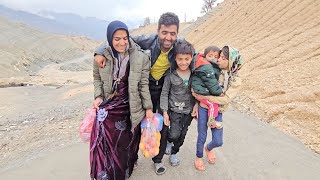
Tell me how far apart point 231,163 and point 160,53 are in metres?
1.63

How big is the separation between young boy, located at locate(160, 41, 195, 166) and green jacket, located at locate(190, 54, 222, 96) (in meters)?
0.07

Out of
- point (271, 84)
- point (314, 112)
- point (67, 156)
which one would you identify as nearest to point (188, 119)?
point (67, 156)

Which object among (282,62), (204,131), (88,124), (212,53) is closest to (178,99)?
(204,131)

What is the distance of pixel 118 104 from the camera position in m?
2.93

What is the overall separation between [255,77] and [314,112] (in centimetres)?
219

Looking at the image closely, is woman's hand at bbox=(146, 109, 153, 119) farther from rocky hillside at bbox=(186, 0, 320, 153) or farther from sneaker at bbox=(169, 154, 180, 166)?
rocky hillside at bbox=(186, 0, 320, 153)

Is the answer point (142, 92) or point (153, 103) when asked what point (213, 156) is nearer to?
point (153, 103)

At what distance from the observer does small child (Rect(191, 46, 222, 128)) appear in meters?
2.99

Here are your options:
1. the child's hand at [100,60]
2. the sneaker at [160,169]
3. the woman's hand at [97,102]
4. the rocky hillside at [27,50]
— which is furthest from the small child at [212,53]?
the rocky hillside at [27,50]

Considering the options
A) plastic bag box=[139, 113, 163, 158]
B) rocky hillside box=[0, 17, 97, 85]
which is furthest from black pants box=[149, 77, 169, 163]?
rocky hillside box=[0, 17, 97, 85]

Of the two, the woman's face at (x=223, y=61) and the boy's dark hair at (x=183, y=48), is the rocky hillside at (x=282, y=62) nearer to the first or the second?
the woman's face at (x=223, y=61)

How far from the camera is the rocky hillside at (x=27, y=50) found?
22414mm

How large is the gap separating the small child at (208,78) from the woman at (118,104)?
491 millimetres

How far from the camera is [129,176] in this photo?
11.1ft
